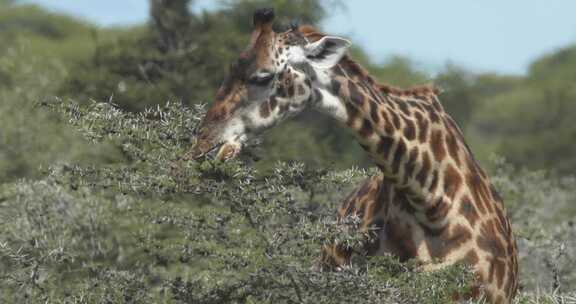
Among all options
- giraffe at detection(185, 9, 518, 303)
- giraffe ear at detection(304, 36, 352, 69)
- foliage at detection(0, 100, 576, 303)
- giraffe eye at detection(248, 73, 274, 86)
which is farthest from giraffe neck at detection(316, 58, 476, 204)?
foliage at detection(0, 100, 576, 303)

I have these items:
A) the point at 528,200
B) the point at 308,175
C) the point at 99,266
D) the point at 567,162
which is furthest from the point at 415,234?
the point at 567,162

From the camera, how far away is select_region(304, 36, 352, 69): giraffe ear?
332 inches

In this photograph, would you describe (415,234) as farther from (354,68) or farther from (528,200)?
(528,200)

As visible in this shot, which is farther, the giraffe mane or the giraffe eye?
the giraffe mane

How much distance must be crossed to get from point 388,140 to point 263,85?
1.19 m

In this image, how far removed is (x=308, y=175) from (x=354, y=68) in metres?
1.01

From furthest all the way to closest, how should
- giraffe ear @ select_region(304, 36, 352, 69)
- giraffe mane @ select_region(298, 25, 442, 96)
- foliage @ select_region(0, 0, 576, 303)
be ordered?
giraffe mane @ select_region(298, 25, 442, 96) < giraffe ear @ select_region(304, 36, 352, 69) < foliage @ select_region(0, 0, 576, 303)

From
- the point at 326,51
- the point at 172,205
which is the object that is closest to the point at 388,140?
the point at 326,51

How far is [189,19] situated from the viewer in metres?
27.0

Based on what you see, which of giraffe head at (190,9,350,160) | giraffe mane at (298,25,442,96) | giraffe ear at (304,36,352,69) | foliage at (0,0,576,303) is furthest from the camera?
giraffe mane at (298,25,442,96)

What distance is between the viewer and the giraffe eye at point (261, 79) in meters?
8.35

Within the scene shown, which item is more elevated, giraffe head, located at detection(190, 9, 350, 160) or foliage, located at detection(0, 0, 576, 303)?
giraffe head, located at detection(190, 9, 350, 160)

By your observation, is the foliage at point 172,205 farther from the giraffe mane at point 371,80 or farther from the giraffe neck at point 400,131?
the giraffe mane at point 371,80

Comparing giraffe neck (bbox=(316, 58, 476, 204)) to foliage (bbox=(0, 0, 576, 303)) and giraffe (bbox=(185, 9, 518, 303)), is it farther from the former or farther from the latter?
foliage (bbox=(0, 0, 576, 303))
